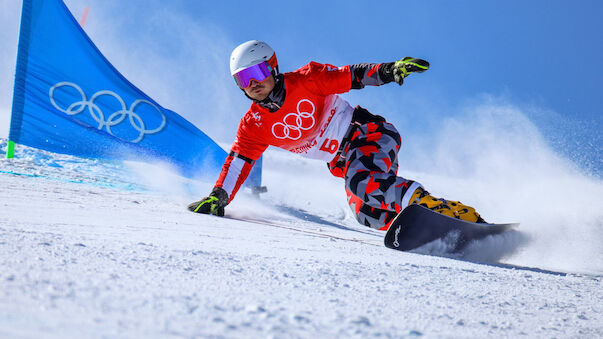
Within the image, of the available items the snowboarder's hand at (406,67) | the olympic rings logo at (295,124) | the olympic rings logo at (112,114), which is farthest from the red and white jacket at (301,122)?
the olympic rings logo at (112,114)

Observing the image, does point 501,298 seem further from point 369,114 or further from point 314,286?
point 369,114

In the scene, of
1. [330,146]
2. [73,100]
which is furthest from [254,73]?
[73,100]

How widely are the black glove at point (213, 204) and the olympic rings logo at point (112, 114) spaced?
2086mm

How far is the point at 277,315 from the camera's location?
908 mm

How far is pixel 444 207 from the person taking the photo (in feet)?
8.73

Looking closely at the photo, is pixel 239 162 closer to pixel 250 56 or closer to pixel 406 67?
pixel 250 56

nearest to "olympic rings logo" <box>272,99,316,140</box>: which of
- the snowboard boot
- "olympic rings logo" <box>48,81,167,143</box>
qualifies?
the snowboard boot

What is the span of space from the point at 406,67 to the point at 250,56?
0.99m

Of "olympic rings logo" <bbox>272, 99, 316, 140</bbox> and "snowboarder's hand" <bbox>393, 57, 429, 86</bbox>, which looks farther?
"olympic rings logo" <bbox>272, 99, 316, 140</bbox>

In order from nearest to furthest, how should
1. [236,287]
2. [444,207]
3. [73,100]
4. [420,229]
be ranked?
1. [236,287]
2. [420,229]
3. [444,207]
4. [73,100]

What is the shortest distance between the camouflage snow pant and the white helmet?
0.76m

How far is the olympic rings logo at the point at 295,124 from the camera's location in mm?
3125

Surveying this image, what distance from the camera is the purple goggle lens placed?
304 cm

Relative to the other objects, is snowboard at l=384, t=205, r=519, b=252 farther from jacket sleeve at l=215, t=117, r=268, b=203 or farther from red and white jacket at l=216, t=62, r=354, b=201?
jacket sleeve at l=215, t=117, r=268, b=203
